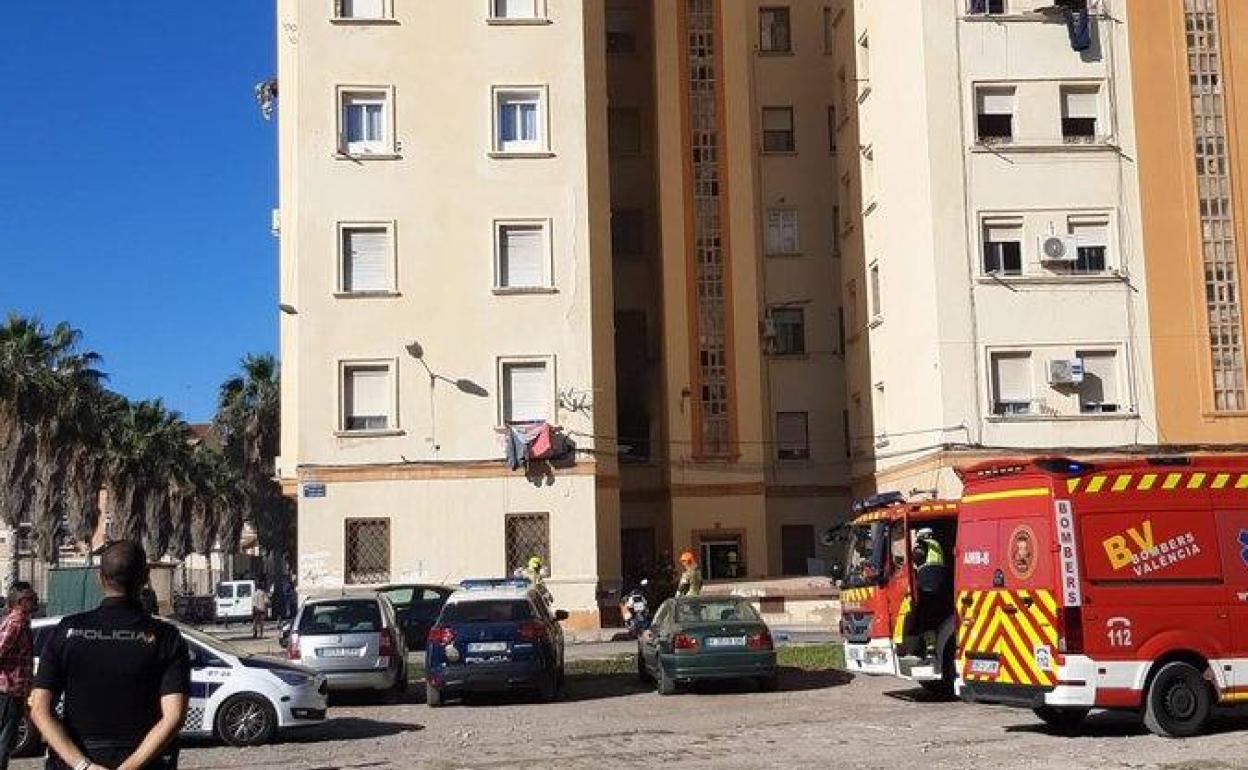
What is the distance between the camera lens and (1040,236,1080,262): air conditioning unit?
33.3 metres

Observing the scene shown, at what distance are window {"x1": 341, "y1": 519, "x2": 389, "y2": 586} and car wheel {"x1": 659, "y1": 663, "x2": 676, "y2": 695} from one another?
14391mm

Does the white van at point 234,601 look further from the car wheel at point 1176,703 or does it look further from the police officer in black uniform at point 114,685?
the police officer in black uniform at point 114,685

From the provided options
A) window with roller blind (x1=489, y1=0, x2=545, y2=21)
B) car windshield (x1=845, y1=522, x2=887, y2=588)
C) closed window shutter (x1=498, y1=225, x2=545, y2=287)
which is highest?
window with roller blind (x1=489, y1=0, x2=545, y2=21)

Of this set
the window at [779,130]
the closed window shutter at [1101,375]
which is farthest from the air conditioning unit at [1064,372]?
the window at [779,130]

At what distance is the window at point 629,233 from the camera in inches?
1706

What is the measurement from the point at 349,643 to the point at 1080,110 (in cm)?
2230

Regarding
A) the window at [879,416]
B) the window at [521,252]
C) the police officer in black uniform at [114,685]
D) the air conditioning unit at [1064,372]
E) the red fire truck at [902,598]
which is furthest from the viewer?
the window at [879,416]

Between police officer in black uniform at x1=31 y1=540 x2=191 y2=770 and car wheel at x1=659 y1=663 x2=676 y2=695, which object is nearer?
police officer in black uniform at x1=31 y1=540 x2=191 y2=770

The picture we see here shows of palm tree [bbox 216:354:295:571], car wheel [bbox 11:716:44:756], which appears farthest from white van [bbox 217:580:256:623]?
car wheel [bbox 11:716:44:756]

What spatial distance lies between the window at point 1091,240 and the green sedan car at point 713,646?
1641 cm

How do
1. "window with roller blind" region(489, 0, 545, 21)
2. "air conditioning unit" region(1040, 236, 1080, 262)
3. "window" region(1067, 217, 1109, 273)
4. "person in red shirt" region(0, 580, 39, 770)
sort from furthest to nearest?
"window with roller blind" region(489, 0, 545, 21)
"window" region(1067, 217, 1109, 273)
"air conditioning unit" region(1040, 236, 1080, 262)
"person in red shirt" region(0, 580, 39, 770)

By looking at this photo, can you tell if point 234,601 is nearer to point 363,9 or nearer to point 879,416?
point 363,9

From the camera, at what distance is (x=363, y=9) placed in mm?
36156

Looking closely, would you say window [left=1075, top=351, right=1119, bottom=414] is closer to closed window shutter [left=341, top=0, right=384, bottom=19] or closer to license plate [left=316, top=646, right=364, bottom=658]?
closed window shutter [left=341, top=0, right=384, bottom=19]
